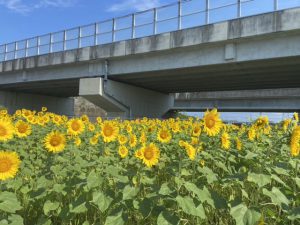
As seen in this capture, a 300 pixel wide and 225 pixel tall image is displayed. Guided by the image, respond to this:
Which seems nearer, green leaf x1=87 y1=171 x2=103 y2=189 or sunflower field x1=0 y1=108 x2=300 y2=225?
sunflower field x1=0 y1=108 x2=300 y2=225

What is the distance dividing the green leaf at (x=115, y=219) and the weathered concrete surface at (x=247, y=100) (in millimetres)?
35703

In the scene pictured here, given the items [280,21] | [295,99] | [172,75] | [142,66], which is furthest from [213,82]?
[295,99]

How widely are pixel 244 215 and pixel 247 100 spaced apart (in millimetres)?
42762

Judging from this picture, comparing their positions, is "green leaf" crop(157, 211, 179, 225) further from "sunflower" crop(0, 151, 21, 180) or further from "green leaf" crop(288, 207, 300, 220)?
Result: "sunflower" crop(0, 151, 21, 180)

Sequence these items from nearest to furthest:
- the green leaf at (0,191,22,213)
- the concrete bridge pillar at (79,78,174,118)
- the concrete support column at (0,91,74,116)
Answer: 1. the green leaf at (0,191,22,213)
2. the concrete bridge pillar at (79,78,174,118)
3. the concrete support column at (0,91,74,116)

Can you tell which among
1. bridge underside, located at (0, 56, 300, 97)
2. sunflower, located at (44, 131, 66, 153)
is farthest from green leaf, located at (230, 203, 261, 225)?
bridge underside, located at (0, 56, 300, 97)

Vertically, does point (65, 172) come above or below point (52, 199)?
above

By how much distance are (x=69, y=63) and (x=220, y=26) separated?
13.9 m

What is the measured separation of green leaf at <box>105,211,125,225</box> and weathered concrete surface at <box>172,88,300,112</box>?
3570cm

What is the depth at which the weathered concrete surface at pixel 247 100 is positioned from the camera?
4134cm

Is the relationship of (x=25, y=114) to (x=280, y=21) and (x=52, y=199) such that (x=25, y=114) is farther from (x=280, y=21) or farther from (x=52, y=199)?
(x=280, y=21)

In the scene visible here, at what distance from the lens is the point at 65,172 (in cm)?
365

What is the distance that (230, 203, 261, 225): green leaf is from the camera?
2675 millimetres

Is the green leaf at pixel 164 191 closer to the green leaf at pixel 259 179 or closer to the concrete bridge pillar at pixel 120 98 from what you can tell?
the green leaf at pixel 259 179
